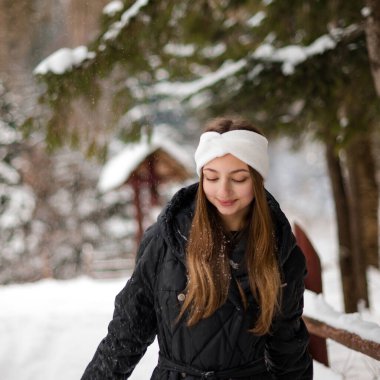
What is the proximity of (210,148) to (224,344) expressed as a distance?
2.84ft

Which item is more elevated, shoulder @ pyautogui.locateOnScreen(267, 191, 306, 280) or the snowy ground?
shoulder @ pyautogui.locateOnScreen(267, 191, 306, 280)

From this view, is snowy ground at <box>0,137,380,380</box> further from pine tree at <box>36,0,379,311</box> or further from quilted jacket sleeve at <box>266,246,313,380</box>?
pine tree at <box>36,0,379,311</box>

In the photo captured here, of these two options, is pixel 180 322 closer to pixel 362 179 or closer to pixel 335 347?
→ pixel 335 347

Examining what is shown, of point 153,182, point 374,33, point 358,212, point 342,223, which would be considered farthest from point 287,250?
point 153,182

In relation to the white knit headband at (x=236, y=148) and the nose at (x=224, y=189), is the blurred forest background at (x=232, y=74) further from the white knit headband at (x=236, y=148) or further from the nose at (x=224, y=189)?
the nose at (x=224, y=189)

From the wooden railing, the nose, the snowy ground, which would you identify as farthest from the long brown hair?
the snowy ground

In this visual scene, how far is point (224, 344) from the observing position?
2123 millimetres

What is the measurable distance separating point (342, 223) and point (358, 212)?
352 millimetres

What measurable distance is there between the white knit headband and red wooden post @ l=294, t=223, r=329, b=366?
4.96 ft

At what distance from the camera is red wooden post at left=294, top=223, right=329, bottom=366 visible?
3.61m

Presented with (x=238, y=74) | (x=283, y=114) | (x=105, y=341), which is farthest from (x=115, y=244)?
(x=105, y=341)

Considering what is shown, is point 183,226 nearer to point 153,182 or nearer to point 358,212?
point 358,212

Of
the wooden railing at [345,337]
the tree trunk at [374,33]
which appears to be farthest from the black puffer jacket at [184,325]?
the tree trunk at [374,33]

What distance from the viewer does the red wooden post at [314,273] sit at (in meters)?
3.61
